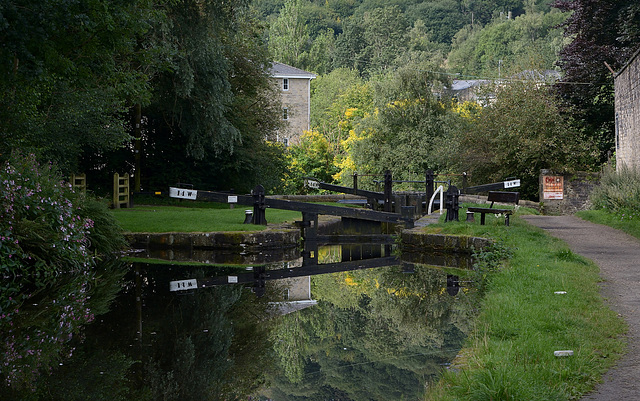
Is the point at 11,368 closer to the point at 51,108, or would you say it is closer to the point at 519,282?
the point at 519,282

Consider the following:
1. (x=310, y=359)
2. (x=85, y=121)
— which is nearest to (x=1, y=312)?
(x=310, y=359)

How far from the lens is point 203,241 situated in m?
13.9

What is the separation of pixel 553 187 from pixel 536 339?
25241 millimetres

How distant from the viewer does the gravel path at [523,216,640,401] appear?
430cm

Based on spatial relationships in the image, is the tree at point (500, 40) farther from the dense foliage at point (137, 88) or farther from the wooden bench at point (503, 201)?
the wooden bench at point (503, 201)

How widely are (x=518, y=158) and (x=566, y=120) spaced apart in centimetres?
266

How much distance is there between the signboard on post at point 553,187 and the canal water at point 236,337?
19994 millimetres

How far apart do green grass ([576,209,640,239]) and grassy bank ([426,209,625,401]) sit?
650 centimetres

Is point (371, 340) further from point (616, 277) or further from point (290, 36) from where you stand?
point (290, 36)

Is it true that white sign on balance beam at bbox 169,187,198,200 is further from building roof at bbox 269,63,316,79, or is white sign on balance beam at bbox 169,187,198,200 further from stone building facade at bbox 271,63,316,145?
building roof at bbox 269,63,316,79

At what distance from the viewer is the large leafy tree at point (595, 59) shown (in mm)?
28172

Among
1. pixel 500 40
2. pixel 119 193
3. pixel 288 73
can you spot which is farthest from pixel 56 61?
pixel 500 40

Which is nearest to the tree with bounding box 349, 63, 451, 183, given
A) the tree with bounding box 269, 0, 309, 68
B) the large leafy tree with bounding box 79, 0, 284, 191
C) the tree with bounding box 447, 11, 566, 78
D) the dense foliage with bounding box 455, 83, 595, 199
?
the dense foliage with bounding box 455, 83, 595, 199

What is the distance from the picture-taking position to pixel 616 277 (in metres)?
8.57
